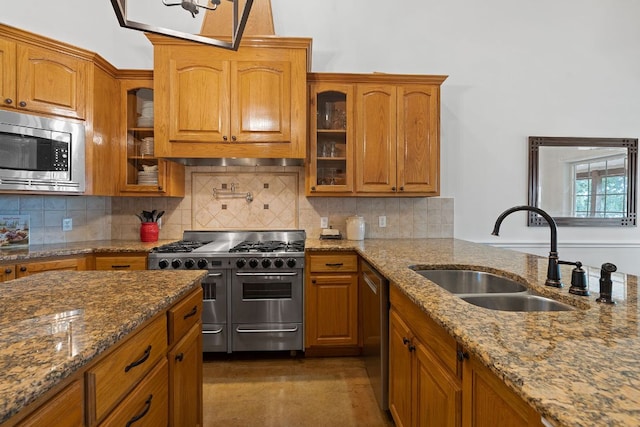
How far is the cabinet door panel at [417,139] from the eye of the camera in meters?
2.79

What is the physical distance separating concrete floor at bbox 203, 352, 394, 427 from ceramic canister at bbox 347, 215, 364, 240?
1033 millimetres

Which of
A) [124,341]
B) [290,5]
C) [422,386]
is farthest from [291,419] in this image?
[290,5]

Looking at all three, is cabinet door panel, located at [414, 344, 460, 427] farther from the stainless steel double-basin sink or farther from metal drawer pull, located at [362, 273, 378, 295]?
metal drawer pull, located at [362, 273, 378, 295]

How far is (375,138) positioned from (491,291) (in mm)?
1624

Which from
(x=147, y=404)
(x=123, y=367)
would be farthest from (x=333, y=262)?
(x=123, y=367)

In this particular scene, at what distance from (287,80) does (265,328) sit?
2.01 metres

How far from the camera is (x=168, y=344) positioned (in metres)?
1.17

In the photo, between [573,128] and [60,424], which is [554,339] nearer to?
[60,424]

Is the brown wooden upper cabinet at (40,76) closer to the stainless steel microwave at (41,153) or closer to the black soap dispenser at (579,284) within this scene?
the stainless steel microwave at (41,153)

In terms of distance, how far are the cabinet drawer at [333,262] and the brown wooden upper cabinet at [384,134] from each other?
592 millimetres

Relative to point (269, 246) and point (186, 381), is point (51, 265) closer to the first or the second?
point (269, 246)

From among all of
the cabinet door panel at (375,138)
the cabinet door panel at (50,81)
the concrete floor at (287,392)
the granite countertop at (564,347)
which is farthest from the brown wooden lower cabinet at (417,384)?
the cabinet door panel at (50,81)

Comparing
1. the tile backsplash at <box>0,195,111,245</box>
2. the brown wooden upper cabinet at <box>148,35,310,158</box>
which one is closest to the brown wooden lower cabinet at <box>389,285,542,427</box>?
the brown wooden upper cabinet at <box>148,35,310,158</box>

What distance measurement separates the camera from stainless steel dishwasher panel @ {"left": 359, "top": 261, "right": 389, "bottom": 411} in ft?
5.74
